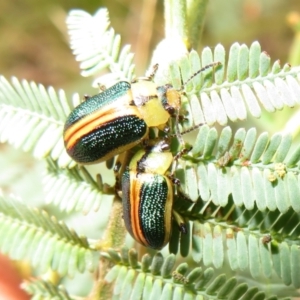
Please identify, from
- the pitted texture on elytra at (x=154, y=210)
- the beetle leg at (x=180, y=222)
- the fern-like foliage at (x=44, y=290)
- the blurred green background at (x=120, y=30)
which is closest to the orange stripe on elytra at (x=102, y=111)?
the pitted texture on elytra at (x=154, y=210)

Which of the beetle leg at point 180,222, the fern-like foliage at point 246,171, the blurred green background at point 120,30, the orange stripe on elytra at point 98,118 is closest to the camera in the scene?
the fern-like foliage at point 246,171

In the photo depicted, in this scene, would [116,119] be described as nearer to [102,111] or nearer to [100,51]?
[102,111]

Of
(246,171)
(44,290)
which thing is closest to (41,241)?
(44,290)

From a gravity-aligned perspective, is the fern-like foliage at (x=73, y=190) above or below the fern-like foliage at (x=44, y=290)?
above

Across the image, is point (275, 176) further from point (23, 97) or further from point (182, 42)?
point (23, 97)

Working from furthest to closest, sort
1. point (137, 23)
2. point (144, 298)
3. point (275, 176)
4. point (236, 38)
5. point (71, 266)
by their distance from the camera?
point (137, 23) < point (236, 38) < point (71, 266) < point (144, 298) < point (275, 176)

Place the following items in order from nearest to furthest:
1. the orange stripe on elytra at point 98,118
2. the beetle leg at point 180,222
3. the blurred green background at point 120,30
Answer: the beetle leg at point 180,222 < the orange stripe on elytra at point 98,118 < the blurred green background at point 120,30

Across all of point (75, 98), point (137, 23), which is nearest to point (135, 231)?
point (75, 98)

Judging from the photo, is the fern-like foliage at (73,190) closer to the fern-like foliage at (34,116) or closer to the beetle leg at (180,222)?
the fern-like foliage at (34,116)
